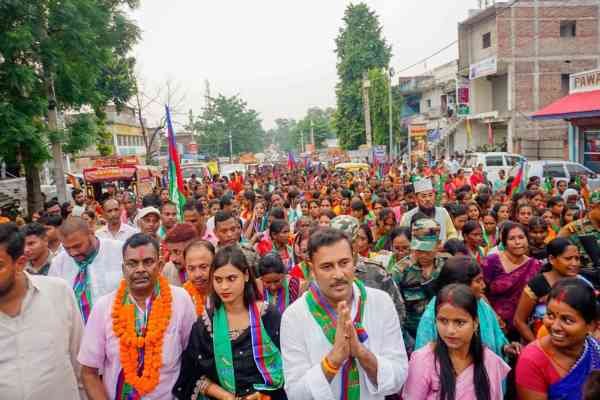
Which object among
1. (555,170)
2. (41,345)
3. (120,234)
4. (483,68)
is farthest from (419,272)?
(483,68)

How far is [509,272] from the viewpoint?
3.80 metres

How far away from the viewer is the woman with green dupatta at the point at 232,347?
2600mm

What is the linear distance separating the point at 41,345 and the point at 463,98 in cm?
3045

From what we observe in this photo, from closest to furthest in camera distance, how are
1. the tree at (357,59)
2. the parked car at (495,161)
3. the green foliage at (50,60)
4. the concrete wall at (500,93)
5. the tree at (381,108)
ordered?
the green foliage at (50,60) < the parked car at (495,161) < the concrete wall at (500,93) < the tree at (381,108) < the tree at (357,59)

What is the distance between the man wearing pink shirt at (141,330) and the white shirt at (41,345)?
0.15 metres

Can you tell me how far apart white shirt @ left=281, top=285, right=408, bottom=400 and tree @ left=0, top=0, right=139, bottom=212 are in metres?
12.2

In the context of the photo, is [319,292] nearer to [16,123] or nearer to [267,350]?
[267,350]

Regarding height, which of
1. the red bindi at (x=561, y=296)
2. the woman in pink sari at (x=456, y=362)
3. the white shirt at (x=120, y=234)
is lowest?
the woman in pink sari at (x=456, y=362)

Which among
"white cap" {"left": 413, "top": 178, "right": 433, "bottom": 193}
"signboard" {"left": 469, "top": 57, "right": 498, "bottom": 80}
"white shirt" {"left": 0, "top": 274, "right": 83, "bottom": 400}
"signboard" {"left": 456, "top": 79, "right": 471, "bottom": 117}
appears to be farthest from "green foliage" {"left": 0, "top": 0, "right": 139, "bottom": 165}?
"signboard" {"left": 456, "top": 79, "right": 471, "bottom": 117}

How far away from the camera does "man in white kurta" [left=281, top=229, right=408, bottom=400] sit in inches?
88.3

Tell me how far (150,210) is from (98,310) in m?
3.23

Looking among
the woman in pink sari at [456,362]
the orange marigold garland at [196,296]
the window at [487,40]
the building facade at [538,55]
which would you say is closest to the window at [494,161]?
the building facade at [538,55]

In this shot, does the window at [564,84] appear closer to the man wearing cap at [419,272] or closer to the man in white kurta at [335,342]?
the man wearing cap at [419,272]

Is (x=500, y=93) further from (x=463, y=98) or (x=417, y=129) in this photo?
(x=417, y=129)
